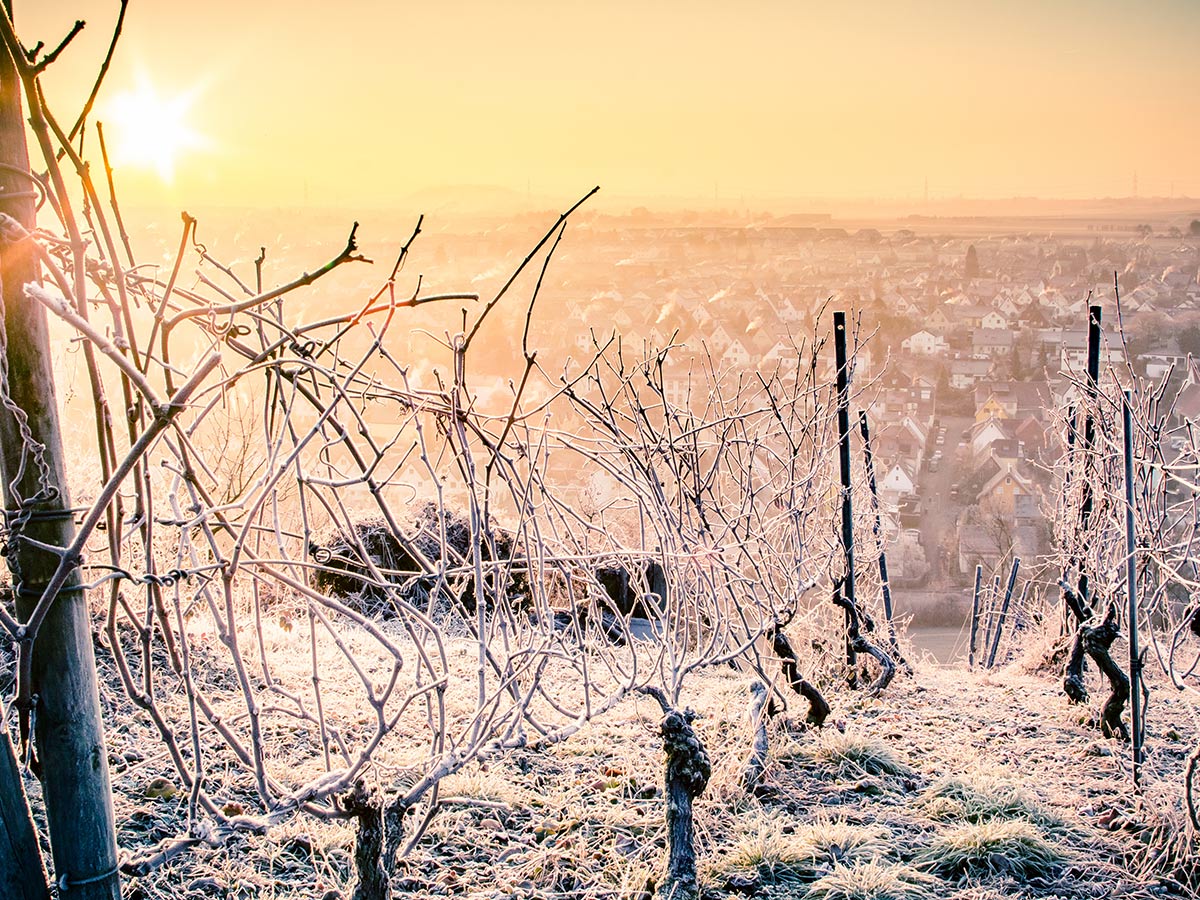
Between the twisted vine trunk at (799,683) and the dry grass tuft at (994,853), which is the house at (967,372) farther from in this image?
the dry grass tuft at (994,853)

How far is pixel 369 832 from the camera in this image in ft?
6.10

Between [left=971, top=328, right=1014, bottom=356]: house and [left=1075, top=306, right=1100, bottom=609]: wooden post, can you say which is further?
[left=971, top=328, right=1014, bottom=356]: house

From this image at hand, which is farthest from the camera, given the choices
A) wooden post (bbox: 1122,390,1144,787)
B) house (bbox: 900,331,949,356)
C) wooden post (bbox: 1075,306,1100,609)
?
house (bbox: 900,331,949,356)

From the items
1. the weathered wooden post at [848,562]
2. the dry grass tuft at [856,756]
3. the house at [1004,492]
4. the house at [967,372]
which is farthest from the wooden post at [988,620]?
the house at [967,372]

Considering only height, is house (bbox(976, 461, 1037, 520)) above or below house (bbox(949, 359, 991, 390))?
below

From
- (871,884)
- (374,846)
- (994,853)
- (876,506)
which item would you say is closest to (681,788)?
(871,884)

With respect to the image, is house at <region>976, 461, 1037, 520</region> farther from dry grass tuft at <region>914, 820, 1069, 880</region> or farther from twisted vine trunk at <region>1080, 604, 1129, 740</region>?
dry grass tuft at <region>914, 820, 1069, 880</region>

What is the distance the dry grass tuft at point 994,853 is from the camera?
241cm

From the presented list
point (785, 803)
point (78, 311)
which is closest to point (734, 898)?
point (785, 803)

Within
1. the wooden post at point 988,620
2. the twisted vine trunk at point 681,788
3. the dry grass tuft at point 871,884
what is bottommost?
the wooden post at point 988,620

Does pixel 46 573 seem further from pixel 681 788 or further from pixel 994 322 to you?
pixel 994 322

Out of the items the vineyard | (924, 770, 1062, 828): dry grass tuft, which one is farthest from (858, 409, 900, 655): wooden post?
(924, 770, 1062, 828): dry grass tuft

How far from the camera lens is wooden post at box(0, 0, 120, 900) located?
1350 millimetres

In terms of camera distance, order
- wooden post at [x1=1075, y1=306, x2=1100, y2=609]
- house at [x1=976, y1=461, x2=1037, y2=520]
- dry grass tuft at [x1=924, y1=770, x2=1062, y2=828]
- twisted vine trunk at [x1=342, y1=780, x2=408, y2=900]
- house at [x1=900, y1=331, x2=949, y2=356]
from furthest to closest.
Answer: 1. house at [x1=900, y1=331, x2=949, y2=356]
2. house at [x1=976, y1=461, x2=1037, y2=520]
3. wooden post at [x1=1075, y1=306, x2=1100, y2=609]
4. dry grass tuft at [x1=924, y1=770, x2=1062, y2=828]
5. twisted vine trunk at [x1=342, y1=780, x2=408, y2=900]
